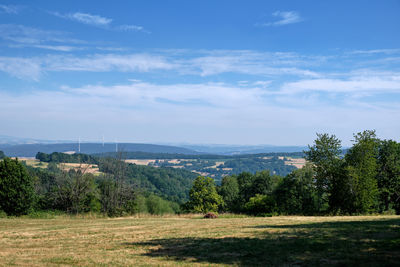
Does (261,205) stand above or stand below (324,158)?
below

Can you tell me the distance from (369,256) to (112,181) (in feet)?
158

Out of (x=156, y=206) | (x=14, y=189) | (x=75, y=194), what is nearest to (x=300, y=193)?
(x=156, y=206)

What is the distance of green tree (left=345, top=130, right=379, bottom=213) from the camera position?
41094mm

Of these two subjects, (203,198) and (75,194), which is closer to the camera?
(75,194)

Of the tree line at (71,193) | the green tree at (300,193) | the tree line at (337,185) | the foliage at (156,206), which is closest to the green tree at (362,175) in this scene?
the tree line at (337,185)

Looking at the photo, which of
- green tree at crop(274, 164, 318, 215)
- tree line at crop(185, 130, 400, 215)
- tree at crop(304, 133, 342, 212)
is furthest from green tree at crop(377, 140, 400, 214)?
green tree at crop(274, 164, 318, 215)

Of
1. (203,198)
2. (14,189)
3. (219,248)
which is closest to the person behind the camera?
(219,248)

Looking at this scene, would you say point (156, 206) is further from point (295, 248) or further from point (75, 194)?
point (295, 248)

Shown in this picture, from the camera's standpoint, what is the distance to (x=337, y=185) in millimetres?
44031

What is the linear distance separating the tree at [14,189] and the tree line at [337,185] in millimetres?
29464

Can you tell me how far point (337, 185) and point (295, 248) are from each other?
34.0 m

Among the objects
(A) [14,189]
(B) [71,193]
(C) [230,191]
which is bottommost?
(C) [230,191]

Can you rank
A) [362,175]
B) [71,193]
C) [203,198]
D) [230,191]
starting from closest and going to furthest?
[362,175] → [71,193] → [203,198] → [230,191]

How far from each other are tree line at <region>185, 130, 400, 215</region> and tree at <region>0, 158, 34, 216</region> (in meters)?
29.5
